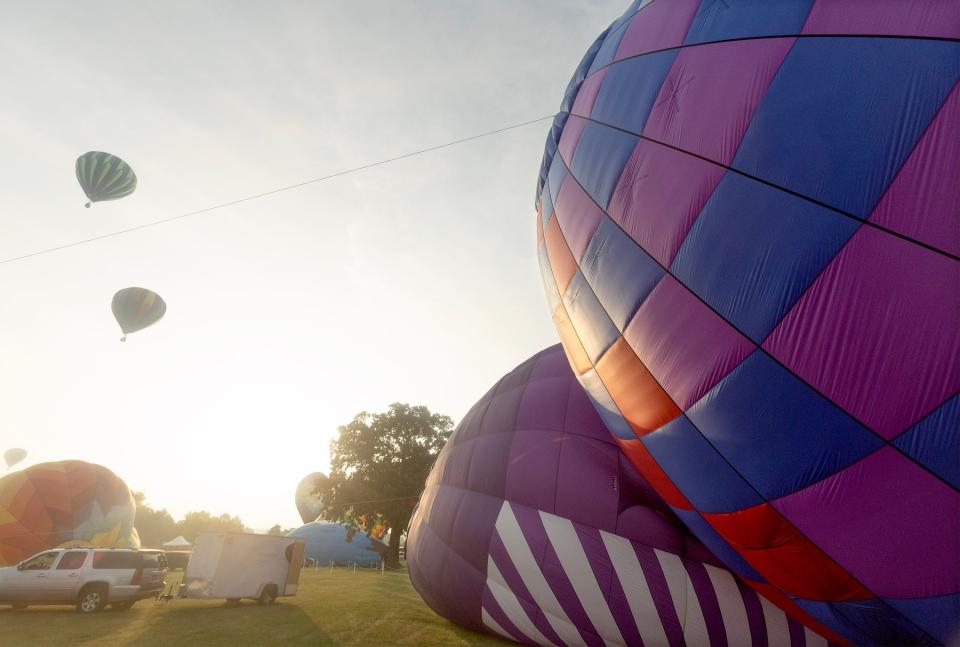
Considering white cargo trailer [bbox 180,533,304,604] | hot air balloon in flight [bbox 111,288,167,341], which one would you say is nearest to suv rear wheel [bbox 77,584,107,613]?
white cargo trailer [bbox 180,533,304,604]

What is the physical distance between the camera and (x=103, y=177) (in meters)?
13.7

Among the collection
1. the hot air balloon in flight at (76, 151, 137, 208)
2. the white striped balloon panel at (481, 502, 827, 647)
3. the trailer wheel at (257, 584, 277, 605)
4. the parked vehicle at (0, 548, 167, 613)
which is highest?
the hot air balloon in flight at (76, 151, 137, 208)

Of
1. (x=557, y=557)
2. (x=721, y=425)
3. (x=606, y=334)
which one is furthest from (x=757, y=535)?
(x=557, y=557)

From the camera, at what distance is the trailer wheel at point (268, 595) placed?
1297 centimetres

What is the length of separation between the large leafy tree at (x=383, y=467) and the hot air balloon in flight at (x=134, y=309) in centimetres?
1439

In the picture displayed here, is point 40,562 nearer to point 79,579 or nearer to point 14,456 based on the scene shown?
point 79,579

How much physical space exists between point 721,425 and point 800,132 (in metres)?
2.17

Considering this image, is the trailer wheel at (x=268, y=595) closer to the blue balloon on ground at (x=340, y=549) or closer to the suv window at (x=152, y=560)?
the suv window at (x=152, y=560)

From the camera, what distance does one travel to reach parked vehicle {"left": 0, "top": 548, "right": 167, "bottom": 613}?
10703 mm

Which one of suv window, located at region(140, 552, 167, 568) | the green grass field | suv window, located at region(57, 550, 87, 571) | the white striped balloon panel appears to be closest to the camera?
the white striped balloon panel

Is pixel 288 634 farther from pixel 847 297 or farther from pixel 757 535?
pixel 847 297

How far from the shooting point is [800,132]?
10.1 feet

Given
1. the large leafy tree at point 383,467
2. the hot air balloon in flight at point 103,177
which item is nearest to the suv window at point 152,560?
the hot air balloon in flight at point 103,177

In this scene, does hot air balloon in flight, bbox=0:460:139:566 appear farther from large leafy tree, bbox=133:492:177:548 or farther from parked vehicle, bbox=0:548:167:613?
large leafy tree, bbox=133:492:177:548
